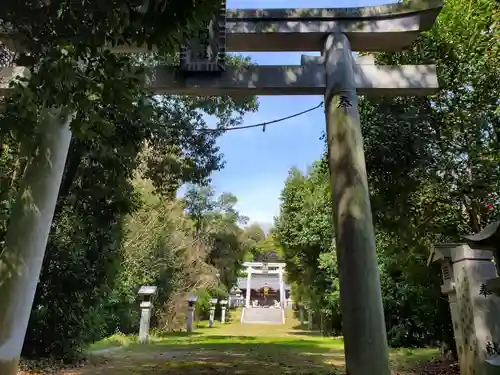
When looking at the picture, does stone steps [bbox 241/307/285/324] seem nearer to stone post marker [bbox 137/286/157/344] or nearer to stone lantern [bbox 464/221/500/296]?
stone post marker [bbox 137/286/157/344]

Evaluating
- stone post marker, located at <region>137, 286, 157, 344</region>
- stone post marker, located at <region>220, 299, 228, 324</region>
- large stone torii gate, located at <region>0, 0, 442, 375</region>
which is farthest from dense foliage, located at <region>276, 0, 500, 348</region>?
stone post marker, located at <region>220, 299, 228, 324</region>

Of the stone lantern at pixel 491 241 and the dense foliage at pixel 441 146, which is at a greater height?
the dense foliage at pixel 441 146

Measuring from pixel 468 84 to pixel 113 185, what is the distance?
20.5 ft

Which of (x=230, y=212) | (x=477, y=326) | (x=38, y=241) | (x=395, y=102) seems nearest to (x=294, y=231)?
(x=230, y=212)

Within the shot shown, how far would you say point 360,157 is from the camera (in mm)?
4250

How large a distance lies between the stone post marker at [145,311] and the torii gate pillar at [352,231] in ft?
35.8

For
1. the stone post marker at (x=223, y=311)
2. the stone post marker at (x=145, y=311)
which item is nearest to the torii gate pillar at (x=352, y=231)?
the stone post marker at (x=145, y=311)

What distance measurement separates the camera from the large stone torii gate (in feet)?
12.6

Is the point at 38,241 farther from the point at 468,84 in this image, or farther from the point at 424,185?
the point at 468,84

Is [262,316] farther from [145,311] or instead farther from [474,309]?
[474,309]

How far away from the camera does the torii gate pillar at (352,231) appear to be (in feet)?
12.1

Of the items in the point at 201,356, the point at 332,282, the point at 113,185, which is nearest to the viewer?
the point at 113,185

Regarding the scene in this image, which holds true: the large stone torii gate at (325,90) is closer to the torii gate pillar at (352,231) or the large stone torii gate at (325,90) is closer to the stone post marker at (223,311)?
the torii gate pillar at (352,231)

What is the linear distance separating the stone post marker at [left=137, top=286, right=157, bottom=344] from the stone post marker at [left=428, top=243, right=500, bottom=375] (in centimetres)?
1056
